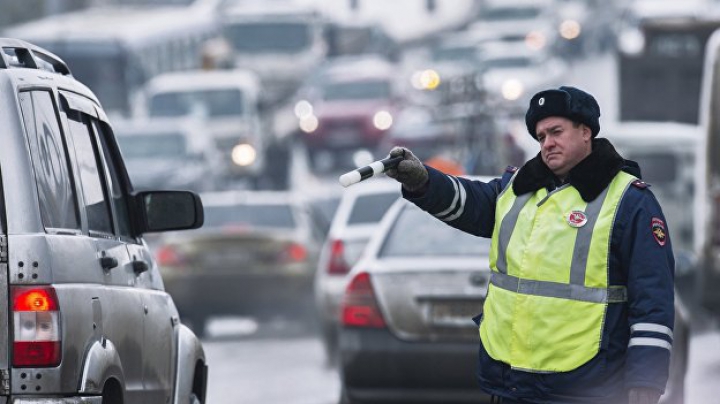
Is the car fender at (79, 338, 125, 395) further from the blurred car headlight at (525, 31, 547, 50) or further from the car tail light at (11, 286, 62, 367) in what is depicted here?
the blurred car headlight at (525, 31, 547, 50)

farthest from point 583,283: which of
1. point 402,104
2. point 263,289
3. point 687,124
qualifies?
point 402,104

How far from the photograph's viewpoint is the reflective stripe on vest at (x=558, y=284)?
636 cm

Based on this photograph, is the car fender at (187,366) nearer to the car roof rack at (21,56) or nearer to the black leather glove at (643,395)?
the car roof rack at (21,56)

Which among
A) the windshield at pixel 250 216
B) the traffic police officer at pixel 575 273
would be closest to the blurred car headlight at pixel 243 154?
the windshield at pixel 250 216

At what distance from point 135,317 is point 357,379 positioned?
4.47 metres

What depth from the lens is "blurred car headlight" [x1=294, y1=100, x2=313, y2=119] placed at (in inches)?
1667

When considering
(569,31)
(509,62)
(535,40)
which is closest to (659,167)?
(509,62)

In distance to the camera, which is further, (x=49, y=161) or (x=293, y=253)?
(x=293, y=253)

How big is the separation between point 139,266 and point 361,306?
4251 mm

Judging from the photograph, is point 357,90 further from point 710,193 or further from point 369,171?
point 369,171

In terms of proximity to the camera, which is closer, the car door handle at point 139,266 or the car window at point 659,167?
the car door handle at point 139,266

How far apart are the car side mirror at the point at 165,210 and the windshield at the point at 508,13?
67.1 metres

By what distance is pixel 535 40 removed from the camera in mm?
65875

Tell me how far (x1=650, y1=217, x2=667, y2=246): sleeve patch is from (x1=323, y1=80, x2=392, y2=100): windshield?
3672 cm
